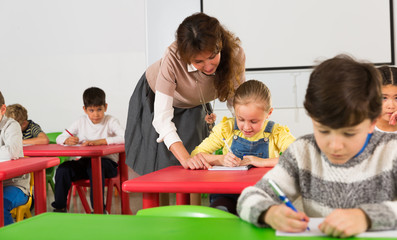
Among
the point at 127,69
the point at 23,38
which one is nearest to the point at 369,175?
the point at 127,69

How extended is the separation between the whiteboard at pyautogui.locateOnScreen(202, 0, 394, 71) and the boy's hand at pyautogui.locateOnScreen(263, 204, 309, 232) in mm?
3837

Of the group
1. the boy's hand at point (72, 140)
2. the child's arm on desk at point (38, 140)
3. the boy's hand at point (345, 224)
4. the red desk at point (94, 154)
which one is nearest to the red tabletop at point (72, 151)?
the red desk at point (94, 154)

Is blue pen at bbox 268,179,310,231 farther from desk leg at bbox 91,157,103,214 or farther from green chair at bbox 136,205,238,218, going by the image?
desk leg at bbox 91,157,103,214

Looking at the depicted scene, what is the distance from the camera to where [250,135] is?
2.14 m

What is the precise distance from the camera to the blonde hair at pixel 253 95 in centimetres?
212

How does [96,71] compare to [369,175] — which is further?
[96,71]

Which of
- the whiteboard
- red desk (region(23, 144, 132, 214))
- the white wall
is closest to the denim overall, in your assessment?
red desk (region(23, 144, 132, 214))

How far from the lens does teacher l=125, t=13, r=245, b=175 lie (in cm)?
197

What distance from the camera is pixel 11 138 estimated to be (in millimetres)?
2611

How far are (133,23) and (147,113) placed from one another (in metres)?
2.77

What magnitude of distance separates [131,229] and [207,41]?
111 centimetres

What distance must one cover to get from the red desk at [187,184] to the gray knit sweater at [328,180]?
0.42 m

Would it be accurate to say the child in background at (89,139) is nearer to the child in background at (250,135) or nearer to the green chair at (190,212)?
the child in background at (250,135)

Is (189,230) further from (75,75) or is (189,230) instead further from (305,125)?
(75,75)
